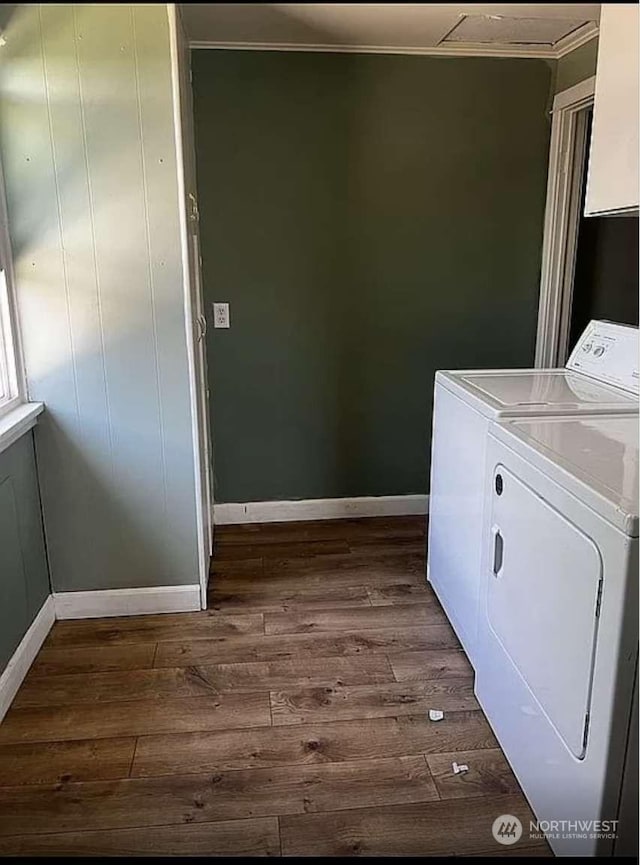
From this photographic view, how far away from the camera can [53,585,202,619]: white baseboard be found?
8.71ft

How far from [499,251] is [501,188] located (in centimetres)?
30

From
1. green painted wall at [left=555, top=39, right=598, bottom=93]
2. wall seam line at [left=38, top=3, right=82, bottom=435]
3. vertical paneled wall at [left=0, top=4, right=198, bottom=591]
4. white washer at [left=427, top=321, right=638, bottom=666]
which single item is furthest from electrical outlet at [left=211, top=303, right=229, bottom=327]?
green painted wall at [left=555, top=39, right=598, bottom=93]

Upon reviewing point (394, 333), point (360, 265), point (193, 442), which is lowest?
point (193, 442)

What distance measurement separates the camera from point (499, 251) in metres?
3.42

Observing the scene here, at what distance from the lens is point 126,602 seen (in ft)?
8.79

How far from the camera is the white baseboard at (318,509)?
357cm

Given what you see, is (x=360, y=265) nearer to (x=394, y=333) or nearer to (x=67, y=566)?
(x=394, y=333)

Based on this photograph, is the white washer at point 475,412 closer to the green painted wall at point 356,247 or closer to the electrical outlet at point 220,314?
the green painted wall at point 356,247

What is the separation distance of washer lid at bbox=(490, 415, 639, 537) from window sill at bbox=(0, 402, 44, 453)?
1490 millimetres

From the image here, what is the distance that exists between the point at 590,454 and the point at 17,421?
174 centimetres

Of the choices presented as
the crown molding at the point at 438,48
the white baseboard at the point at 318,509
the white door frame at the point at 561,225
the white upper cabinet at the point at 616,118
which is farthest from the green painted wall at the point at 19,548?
the white door frame at the point at 561,225

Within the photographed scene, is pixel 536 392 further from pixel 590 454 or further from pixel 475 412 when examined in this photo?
pixel 590 454

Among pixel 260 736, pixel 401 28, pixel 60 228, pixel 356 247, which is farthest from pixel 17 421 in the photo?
pixel 401 28

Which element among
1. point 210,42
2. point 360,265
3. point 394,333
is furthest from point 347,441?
point 210,42
